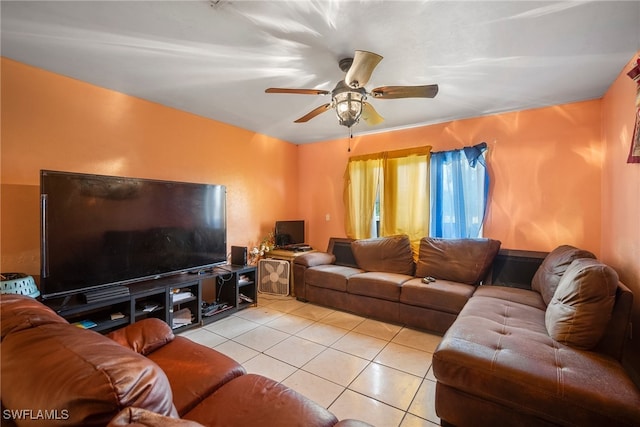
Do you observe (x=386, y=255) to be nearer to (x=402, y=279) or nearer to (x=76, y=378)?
(x=402, y=279)

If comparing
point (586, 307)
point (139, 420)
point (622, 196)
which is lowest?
point (586, 307)

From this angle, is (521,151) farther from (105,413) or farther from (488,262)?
(105,413)

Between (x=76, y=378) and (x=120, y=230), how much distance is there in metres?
2.19

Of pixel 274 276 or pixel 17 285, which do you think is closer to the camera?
pixel 17 285

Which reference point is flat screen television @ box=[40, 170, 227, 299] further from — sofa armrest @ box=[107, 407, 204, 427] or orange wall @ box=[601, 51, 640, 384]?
orange wall @ box=[601, 51, 640, 384]

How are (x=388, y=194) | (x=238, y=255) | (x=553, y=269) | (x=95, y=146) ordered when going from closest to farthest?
(x=553, y=269) → (x=95, y=146) → (x=238, y=255) → (x=388, y=194)

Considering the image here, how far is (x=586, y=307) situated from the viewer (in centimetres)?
157

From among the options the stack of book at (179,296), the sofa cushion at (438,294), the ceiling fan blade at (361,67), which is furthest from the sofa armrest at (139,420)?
the sofa cushion at (438,294)

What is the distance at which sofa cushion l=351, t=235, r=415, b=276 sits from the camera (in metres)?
3.41

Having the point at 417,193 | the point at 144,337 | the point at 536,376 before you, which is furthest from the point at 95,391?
the point at 417,193

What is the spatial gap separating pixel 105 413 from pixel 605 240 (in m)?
3.79

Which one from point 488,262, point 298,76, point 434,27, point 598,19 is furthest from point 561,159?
point 298,76

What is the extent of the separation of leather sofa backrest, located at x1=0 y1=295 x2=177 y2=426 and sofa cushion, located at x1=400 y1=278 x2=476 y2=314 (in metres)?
2.51

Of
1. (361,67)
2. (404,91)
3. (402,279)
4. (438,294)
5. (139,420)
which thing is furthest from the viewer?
(402,279)
